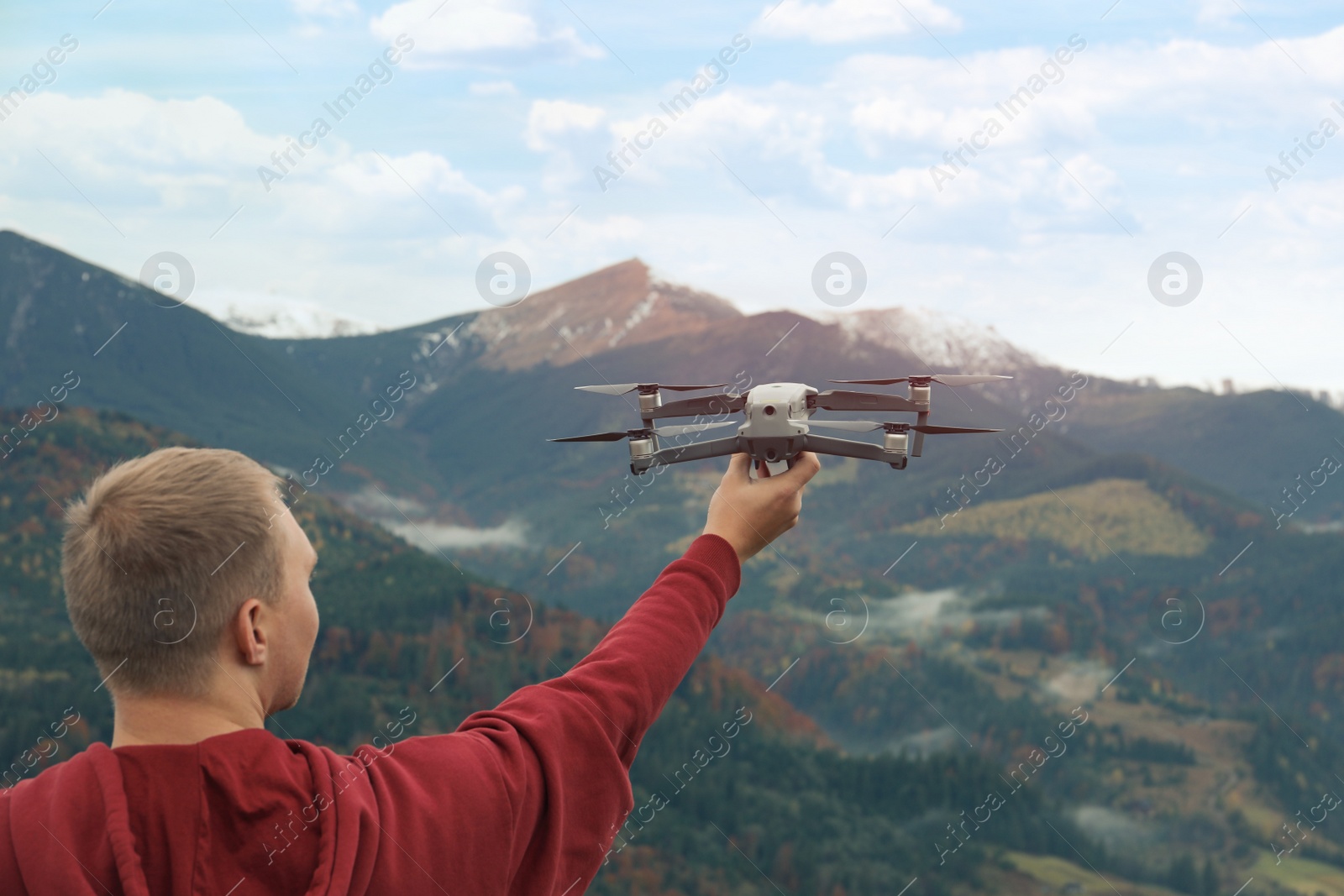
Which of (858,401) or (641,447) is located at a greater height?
(858,401)

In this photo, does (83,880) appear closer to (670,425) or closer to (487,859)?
(487,859)

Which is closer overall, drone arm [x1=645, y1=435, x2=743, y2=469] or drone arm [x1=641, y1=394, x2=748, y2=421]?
drone arm [x1=645, y1=435, x2=743, y2=469]

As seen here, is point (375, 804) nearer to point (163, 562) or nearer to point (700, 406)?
point (163, 562)

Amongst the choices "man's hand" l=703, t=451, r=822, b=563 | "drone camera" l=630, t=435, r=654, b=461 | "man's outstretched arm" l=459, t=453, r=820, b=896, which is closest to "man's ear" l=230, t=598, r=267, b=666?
"man's outstretched arm" l=459, t=453, r=820, b=896

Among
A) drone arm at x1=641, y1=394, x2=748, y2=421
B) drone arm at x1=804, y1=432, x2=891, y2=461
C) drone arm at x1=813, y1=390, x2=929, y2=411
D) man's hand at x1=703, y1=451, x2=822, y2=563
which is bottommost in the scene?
man's hand at x1=703, y1=451, x2=822, y2=563

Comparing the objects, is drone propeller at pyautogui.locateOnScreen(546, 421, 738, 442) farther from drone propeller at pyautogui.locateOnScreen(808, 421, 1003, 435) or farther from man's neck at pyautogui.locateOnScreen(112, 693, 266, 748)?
man's neck at pyautogui.locateOnScreen(112, 693, 266, 748)

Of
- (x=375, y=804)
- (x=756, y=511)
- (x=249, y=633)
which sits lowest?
(x=375, y=804)

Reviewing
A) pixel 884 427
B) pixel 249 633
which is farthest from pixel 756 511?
pixel 249 633

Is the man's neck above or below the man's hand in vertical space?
below
